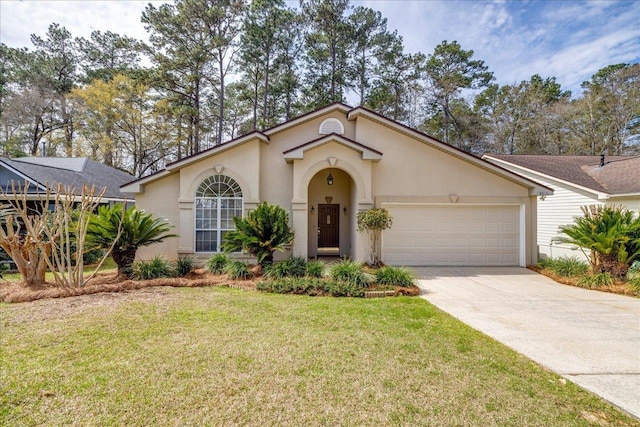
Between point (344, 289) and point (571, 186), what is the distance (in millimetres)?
13120

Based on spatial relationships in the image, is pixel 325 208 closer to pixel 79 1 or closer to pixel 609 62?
pixel 79 1

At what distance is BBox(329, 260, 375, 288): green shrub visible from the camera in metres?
8.10

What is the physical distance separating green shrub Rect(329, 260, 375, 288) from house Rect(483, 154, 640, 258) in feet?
31.2

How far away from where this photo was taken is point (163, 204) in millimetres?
11500

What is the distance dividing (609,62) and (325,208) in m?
30.9

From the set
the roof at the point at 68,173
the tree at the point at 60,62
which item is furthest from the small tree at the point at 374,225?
the tree at the point at 60,62

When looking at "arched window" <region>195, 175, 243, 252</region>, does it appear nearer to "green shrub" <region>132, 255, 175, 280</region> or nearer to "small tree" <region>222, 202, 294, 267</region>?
"green shrub" <region>132, 255, 175, 280</region>

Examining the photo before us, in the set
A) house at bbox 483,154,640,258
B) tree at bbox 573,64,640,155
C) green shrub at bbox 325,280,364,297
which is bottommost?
green shrub at bbox 325,280,364,297

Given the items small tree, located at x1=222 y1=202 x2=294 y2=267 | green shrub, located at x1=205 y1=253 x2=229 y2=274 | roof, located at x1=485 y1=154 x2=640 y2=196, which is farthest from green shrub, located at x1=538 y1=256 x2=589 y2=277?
green shrub, located at x1=205 y1=253 x2=229 y2=274

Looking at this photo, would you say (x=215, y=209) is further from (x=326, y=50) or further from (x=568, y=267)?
(x=326, y=50)

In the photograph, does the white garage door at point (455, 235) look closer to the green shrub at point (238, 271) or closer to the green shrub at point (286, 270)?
the green shrub at point (286, 270)

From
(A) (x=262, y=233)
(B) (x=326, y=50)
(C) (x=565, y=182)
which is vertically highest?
(B) (x=326, y=50)

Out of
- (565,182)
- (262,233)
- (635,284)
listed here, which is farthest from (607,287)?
(262,233)

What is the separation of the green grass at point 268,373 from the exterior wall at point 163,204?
546 cm
